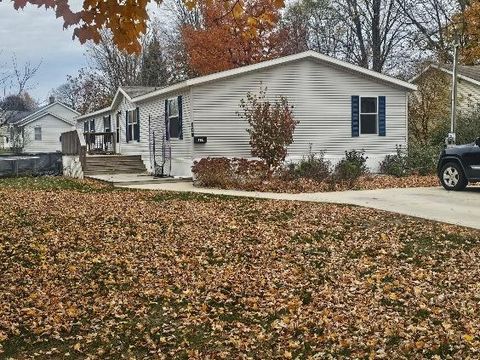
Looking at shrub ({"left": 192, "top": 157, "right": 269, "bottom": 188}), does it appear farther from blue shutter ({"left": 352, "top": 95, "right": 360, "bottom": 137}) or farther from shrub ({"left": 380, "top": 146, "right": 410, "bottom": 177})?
shrub ({"left": 380, "top": 146, "right": 410, "bottom": 177})

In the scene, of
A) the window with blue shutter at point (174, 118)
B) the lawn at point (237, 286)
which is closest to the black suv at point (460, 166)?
the lawn at point (237, 286)

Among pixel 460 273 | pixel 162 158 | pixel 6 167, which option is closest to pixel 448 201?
pixel 460 273

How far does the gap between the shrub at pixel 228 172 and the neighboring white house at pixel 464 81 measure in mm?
11863

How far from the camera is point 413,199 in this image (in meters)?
12.5

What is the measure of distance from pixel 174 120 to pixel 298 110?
13.8ft

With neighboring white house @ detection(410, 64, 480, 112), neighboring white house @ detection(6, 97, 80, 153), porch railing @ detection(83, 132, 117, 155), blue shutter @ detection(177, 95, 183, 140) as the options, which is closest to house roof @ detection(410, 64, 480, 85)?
neighboring white house @ detection(410, 64, 480, 112)

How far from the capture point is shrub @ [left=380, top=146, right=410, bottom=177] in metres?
19.2

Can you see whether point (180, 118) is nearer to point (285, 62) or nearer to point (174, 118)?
point (174, 118)

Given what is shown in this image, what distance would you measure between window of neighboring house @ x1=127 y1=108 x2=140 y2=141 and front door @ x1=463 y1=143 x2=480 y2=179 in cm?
1422

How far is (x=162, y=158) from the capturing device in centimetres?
2016

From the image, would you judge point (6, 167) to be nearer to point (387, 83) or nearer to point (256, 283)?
point (387, 83)

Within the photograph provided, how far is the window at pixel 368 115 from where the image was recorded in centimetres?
1991

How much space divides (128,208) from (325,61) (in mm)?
10398

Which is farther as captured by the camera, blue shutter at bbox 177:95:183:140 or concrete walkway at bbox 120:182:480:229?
blue shutter at bbox 177:95:183:140
